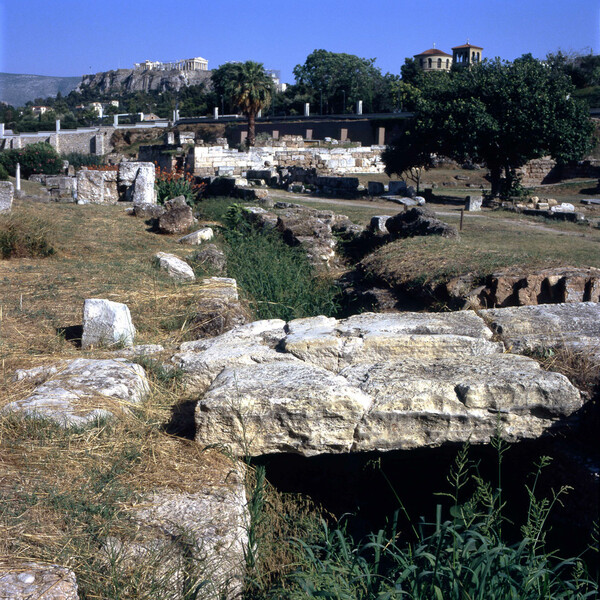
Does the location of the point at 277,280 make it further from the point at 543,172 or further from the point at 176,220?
the point at 543,172

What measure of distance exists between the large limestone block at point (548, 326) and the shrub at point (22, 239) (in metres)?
6.05

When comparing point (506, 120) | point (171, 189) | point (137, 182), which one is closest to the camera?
point (137, 182)

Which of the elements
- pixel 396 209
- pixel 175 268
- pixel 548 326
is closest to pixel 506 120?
pixel 396 209

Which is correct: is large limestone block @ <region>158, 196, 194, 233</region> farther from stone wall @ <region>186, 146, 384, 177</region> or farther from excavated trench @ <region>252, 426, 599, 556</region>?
stone wall @ <region>186, 146, 384, 177</region>

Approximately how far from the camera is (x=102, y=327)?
4926mm

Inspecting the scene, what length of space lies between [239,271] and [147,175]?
6034 millimetres

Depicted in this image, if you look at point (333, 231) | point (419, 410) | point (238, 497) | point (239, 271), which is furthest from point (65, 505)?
point (333, 231)

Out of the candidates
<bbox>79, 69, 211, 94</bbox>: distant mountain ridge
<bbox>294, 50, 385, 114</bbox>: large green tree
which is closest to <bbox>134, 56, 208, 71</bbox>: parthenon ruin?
<bbox>79, 69, 211, 94</bbox>: distant mountain ridge

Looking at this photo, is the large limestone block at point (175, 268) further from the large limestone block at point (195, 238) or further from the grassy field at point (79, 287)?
the large limestone block at point (195, 238)

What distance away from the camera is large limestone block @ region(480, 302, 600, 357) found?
13.0 feet

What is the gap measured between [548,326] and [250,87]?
33.7 metres

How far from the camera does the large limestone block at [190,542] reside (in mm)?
2482

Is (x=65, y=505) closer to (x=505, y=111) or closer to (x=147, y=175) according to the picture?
→ (x=147, y=175)

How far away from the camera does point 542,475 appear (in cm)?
342
